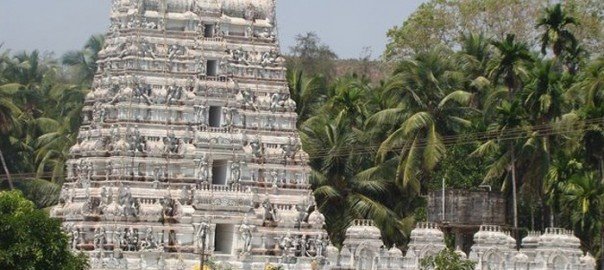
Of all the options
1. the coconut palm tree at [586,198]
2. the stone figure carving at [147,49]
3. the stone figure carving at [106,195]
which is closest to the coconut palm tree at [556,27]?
the coconut palm tree at [586,198]

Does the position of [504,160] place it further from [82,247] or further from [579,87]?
[82,247]

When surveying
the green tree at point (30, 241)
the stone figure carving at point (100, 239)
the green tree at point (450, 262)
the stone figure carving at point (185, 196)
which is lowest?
the green tree at point (30, 241)

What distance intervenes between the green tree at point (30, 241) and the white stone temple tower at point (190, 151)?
13066 millimetres

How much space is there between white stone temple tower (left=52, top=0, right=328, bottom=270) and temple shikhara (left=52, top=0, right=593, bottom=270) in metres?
0.05

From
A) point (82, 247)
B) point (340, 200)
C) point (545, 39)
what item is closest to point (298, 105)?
point (340, 200)

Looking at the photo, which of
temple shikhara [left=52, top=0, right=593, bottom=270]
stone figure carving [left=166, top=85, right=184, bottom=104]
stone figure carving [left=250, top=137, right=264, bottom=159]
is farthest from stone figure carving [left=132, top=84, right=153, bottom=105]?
stone figure carving [left=250, top=137, right=264, bottom=159]

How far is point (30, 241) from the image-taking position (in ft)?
176

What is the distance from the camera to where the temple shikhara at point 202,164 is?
69688 mm

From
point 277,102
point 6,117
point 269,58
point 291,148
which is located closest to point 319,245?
point 291,148

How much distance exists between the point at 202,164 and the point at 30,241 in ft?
58.5

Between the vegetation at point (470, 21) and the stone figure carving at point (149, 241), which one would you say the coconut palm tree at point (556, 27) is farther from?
the stone figure carving at point (149, 241)

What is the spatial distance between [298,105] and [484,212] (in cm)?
1757

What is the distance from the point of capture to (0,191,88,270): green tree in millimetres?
53500

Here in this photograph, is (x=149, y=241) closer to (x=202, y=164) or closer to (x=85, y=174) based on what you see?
(x=202, y=164)
